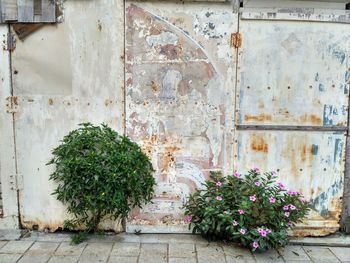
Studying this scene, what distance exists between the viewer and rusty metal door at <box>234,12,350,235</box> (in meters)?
3.55

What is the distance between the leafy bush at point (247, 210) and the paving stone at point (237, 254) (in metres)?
0.07

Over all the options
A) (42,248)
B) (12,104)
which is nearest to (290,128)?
(42,248)

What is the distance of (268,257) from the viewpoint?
130 inches

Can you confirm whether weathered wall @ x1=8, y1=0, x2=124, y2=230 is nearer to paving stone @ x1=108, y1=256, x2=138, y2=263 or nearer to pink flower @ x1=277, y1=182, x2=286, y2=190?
paving stone @ x1=108, y1=256, x2=138, y2=263

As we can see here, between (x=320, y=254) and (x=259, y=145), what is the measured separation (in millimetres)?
1250

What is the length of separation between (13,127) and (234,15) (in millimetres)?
2642

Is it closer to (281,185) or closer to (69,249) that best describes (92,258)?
(69,249)

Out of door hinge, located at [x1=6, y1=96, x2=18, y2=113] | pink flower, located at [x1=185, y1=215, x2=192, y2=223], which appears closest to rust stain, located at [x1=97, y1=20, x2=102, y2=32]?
door hinge, located at [x1=6, y1=96, x2=18, y2=113]

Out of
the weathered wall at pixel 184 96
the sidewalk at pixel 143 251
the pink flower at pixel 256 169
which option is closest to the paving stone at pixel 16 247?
the sidewalk at pixel 143 251

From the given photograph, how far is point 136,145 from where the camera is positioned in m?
3.57

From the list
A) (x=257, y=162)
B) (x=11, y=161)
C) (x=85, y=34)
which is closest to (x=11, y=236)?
(x=11, y=161)

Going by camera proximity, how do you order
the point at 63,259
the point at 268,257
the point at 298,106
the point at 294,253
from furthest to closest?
the point at 298,106 < the point at 294,253 < the point at 268,257 < the point at 63,259

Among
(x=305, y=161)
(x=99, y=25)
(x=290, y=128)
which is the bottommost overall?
(x=305, y=161)

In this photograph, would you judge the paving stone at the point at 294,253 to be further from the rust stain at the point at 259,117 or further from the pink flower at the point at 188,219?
the rust stain at the point at 259,117
